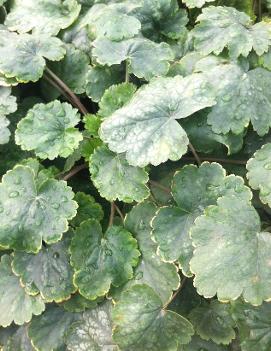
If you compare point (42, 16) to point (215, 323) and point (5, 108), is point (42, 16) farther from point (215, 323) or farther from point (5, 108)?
point (215, 323)

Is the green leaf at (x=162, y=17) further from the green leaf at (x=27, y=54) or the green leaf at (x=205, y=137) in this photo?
the green leaf at (x=205, y=137)

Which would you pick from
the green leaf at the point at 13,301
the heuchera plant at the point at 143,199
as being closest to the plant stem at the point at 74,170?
the heuchera plant at the point at 143,199

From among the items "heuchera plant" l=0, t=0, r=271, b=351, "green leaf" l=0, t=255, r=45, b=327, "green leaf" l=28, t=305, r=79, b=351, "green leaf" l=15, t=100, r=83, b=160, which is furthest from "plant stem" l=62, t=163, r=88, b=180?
"green leaf" l=28, t=305, r=79, b=351

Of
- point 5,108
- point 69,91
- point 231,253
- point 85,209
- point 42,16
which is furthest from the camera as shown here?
point 42,16

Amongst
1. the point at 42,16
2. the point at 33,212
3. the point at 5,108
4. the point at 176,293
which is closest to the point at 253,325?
the point at 176,293

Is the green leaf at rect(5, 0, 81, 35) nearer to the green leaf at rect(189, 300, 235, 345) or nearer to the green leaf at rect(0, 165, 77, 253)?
the green leaf at rect(0, 165, 77, 253)

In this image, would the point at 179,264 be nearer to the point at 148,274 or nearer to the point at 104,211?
the point at 148,274
